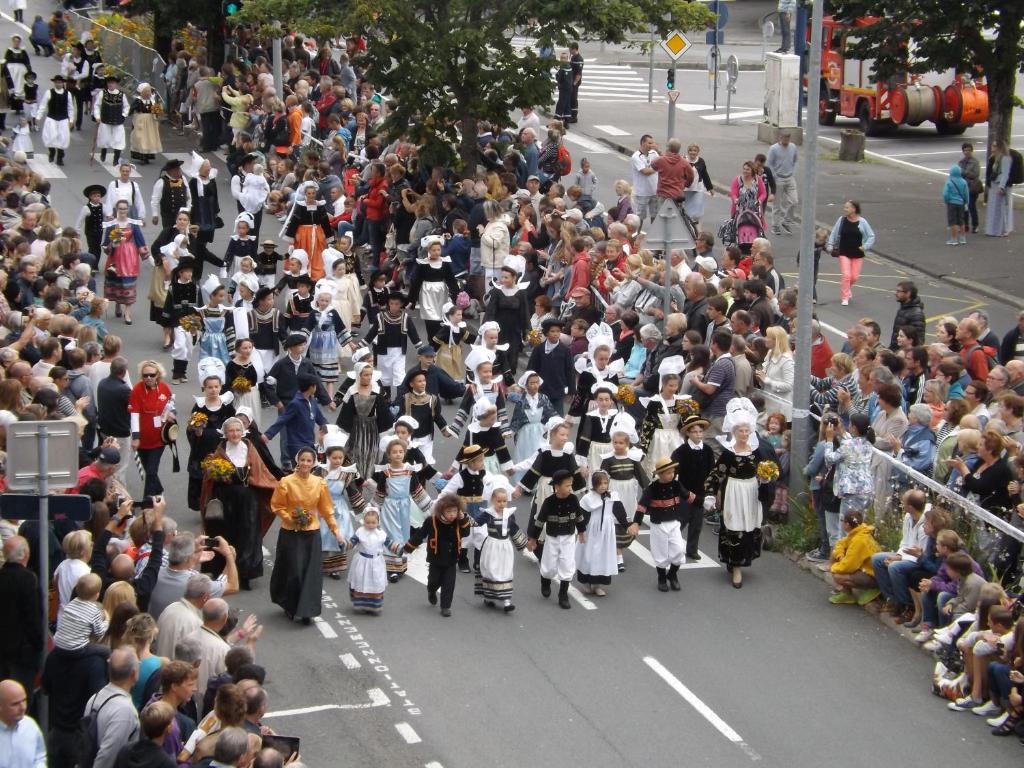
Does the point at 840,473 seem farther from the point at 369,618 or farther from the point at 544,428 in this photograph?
the point at 369,618

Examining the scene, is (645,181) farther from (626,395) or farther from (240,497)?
(240,497)

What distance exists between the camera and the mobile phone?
32.8ft

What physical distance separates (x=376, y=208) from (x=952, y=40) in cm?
1151

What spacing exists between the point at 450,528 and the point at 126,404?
401 centimetres

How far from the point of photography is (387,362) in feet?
63.8

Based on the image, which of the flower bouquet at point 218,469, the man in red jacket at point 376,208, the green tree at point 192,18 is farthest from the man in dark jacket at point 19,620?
the green tree at point 192,18

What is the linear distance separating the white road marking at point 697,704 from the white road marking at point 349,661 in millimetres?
2380

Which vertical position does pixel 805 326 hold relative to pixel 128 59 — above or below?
below

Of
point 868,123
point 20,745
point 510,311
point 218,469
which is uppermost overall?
point 868,123

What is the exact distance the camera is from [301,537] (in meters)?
14.1

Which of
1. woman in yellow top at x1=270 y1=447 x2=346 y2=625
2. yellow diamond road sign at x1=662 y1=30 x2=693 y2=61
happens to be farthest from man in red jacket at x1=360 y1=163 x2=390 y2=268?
woman in yellow top at x1=270 y1=447 x2=346 y2=625

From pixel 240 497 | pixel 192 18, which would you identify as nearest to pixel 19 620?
pixel 240 497

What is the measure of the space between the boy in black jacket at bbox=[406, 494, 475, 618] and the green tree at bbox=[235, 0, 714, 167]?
1337cm

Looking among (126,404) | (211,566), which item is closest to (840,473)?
(211,566)
